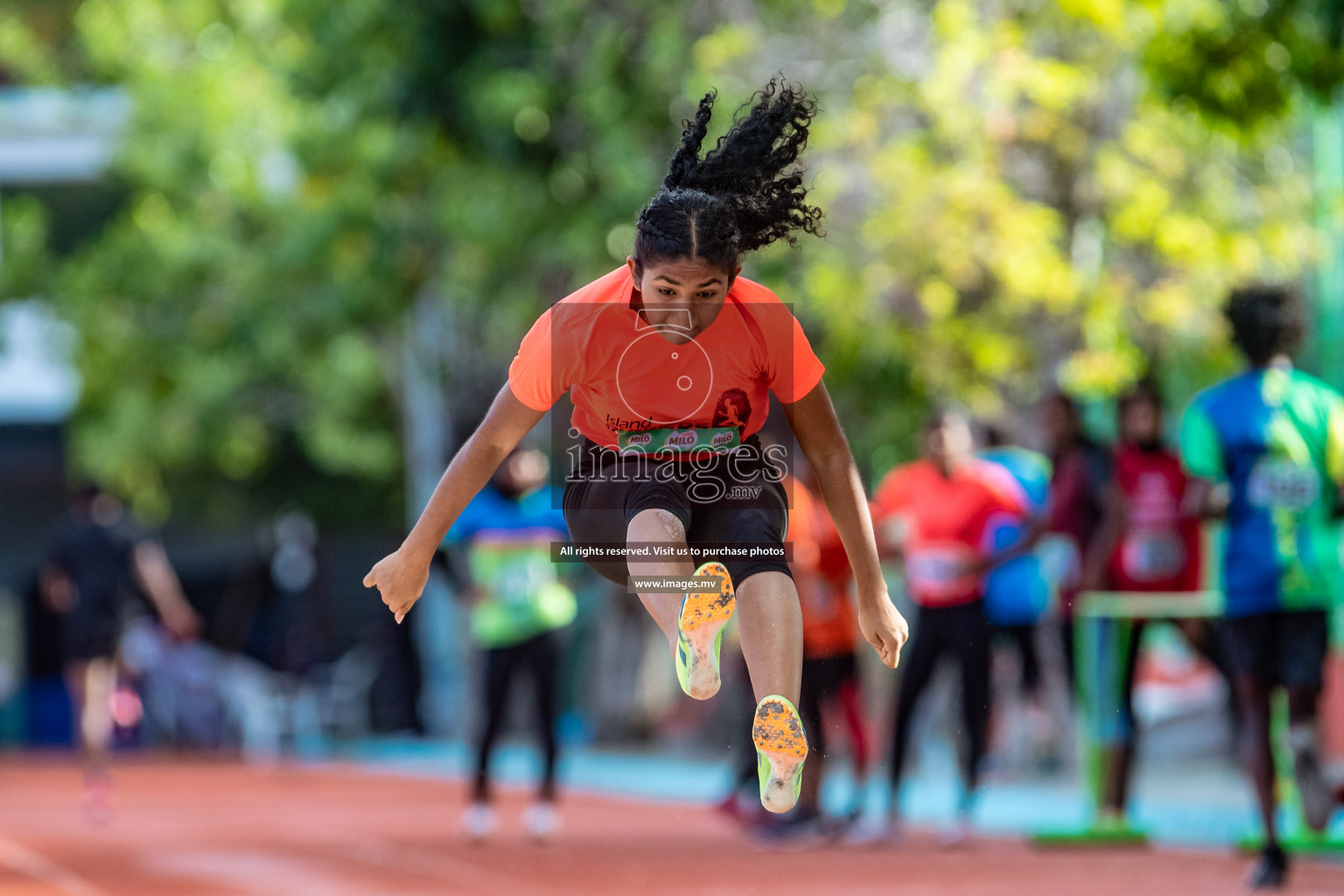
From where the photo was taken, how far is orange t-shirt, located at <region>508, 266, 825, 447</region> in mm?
4488

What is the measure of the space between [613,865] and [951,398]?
533cm

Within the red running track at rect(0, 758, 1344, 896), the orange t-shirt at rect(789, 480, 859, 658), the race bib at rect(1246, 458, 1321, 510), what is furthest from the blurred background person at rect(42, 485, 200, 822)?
the race bib at rect(1246, 458, 1321, 510)

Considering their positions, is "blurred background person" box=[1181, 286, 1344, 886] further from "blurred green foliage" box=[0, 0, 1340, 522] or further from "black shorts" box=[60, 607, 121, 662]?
"black shorts" box=[60, 607, 121, 662]

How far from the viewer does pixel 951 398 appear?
13.1 metres

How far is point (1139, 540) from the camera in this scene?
8.52 m

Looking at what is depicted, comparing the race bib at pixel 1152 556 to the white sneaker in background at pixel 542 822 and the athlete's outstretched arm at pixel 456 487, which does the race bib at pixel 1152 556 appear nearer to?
the white sneaker in background at pixel 542 822

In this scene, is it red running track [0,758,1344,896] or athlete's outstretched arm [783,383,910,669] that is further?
red running track [0,758,1344,896]

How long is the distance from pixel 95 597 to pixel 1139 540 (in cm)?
752

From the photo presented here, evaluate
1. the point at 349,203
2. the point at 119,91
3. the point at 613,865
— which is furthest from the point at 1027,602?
the point at 119,91

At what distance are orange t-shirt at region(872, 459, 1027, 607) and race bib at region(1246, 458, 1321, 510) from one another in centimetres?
201

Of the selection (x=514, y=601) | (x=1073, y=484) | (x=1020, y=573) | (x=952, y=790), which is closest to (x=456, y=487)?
(x=514, y=601)

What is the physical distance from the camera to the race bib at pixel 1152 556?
845cm

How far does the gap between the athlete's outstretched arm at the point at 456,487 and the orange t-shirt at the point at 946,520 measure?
15.5 feet

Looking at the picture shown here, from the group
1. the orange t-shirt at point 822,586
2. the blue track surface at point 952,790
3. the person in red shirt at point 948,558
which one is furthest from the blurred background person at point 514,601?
the person in red shirt at point 948,558
